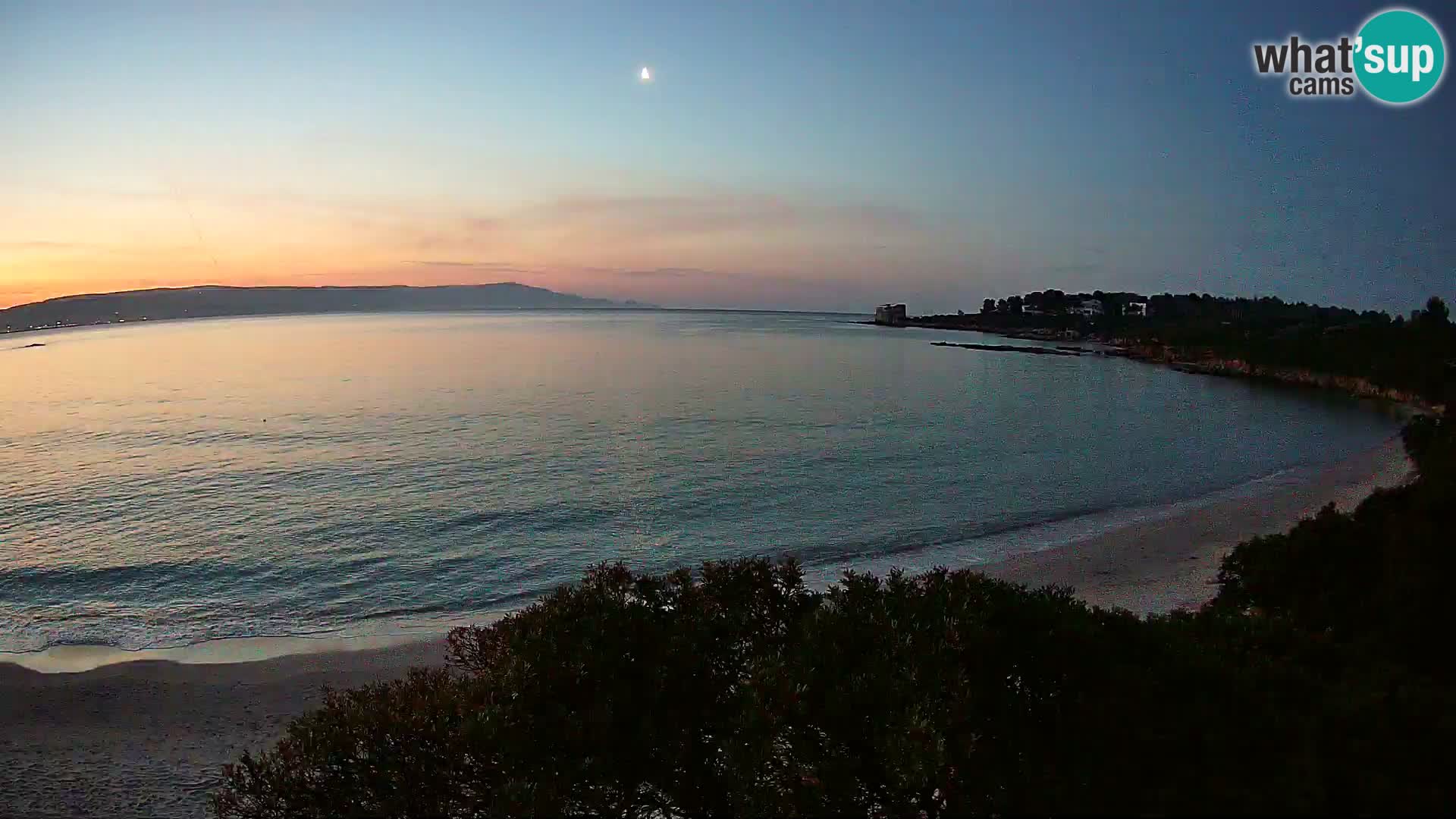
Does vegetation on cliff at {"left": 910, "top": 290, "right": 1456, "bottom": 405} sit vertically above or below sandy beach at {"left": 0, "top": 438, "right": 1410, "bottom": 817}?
above

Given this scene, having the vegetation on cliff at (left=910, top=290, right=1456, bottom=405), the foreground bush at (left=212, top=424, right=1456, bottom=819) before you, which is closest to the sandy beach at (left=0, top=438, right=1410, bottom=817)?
the foreground bush at (left=212, top=424, right=1456, bottom=819)

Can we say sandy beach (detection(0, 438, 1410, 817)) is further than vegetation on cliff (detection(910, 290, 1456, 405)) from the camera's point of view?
No

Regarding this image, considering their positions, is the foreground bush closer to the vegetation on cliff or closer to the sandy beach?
the sandy beach

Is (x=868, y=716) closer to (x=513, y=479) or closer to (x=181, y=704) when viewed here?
(x=181, y=704)

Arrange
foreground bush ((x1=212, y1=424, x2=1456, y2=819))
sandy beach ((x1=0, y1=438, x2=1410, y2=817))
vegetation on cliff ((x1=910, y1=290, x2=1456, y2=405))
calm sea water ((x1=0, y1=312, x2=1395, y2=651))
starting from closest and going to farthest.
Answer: foreground bush ((x1=212, y1=424, x2=1456, y2=819)) < sandy beach ((x1=0, y1=438, x2=1410, y2=817)) < calm sea water ((x1=0, y1=312, x2=1395, y2=651)) < vegetation on cliff ((x1=910, y1=290, x2=1456, y2=405))

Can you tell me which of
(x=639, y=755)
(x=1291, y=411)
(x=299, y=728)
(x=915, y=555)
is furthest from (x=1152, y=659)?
(x=1291, y=411)

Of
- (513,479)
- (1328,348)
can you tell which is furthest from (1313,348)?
(513,479)

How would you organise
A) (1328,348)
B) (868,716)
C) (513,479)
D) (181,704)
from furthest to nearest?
(1328,348) → (513,479) → (181,704) → (868,716)
